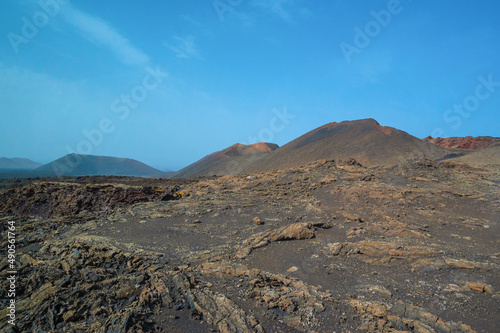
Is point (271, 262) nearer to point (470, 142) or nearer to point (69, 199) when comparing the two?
point (69, 199)

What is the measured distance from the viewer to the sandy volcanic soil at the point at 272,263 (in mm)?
3844

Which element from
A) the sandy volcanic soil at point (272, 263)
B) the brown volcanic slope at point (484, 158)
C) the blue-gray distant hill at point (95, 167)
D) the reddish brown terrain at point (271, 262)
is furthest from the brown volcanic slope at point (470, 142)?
the blue-gray distant hill at point (95, 167)

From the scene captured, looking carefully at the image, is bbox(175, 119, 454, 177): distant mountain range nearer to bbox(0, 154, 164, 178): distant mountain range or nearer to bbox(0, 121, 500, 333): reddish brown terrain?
bbox(0, 121, 500, 333): reddish brown terrain

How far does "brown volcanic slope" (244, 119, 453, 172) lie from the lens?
2700cm

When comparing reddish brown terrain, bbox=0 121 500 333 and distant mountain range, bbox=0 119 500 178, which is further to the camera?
distant mountain range, bbox=0 119 500 178

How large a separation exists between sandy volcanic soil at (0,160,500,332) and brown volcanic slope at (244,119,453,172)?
1602cm

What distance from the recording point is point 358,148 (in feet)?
95.7

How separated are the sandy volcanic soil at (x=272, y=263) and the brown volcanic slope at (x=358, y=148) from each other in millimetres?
16023

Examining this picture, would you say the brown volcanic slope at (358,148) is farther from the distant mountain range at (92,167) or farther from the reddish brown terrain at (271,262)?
the distant mountain range at (92,167)

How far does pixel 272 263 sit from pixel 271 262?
0.05 metres

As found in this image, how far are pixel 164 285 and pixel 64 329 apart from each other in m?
1.44

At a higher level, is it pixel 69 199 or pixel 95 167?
pixel 95 167

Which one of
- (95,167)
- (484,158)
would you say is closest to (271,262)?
(484,158)

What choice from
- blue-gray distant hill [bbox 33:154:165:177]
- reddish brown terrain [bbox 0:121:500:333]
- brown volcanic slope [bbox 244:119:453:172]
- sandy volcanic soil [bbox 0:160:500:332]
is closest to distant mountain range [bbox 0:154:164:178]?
blue-gray distant hill [bbox 33:154:165:177]
